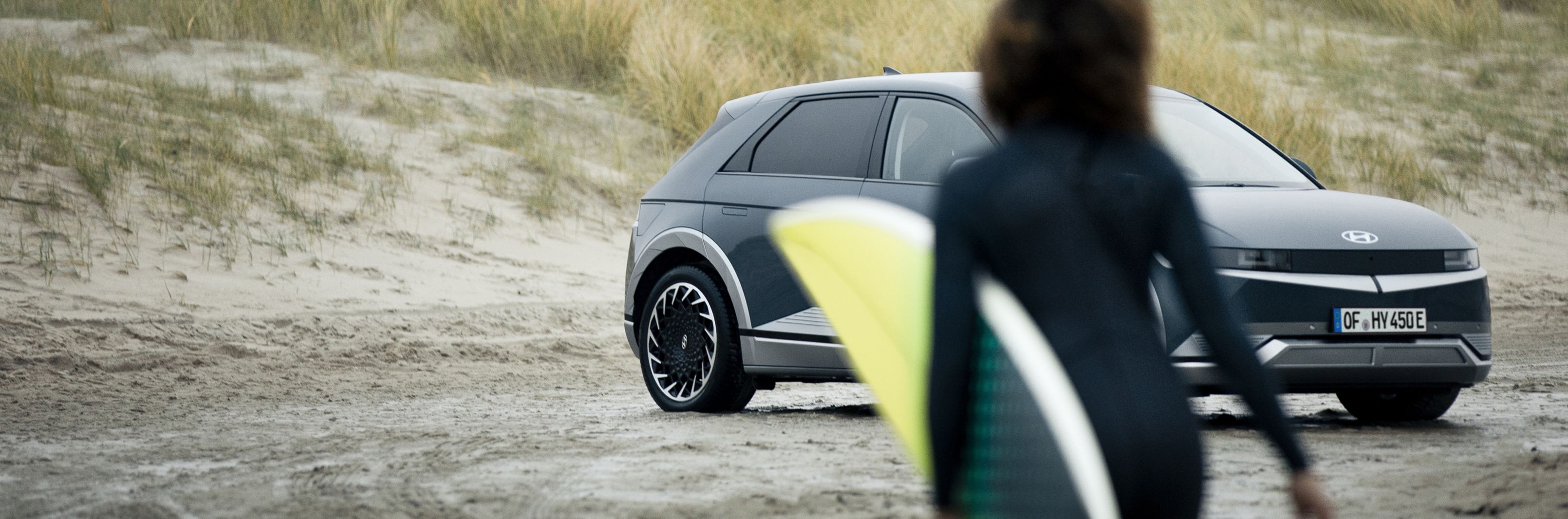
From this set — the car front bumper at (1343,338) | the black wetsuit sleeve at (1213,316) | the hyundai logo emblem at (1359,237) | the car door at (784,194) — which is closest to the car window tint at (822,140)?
the car door at (784,194)

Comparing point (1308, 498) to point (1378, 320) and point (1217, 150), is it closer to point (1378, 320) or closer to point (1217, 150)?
point (1378, 320)

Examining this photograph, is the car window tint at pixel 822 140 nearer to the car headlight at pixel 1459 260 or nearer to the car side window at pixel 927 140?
the car side window at pixel 927 140

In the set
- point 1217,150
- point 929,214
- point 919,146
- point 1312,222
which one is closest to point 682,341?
point 919,146

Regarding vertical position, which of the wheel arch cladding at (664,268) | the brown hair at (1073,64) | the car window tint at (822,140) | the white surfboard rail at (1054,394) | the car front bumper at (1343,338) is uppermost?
the brown hair at (1073,64)

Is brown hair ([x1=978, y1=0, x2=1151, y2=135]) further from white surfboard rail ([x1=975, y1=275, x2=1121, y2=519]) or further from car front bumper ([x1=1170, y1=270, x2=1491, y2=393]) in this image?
car front bumper ([x1=1170, y1=270, x2=1491, y2=393])

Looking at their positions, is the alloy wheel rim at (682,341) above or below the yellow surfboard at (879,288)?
below

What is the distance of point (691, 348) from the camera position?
7.55 m

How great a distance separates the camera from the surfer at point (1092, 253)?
204cm

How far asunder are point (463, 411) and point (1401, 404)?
14.7 feet

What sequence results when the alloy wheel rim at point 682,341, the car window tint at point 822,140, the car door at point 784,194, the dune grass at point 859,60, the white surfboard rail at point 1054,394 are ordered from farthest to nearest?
the dune grass at point 859,60, the alloy wheel rim at point 682,341, the car window tint at point 822,140, the car door at point 784,194, the white surfboard rail at point 1054,394

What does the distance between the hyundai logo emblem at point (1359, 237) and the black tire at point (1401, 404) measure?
83cm

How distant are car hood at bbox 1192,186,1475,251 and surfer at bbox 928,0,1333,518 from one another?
3854mm

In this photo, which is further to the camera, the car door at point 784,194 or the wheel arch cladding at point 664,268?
the wheel arch cladding at point 664,268

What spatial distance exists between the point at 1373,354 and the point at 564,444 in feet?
10.6
